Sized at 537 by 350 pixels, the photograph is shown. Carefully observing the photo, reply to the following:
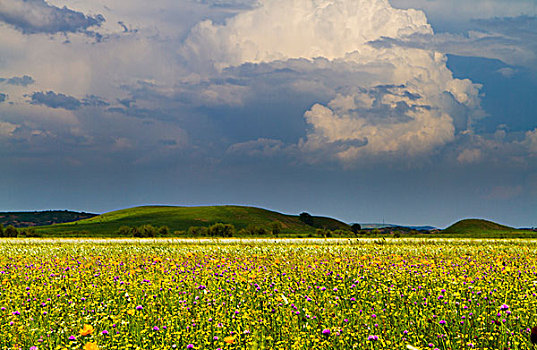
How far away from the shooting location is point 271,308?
34.9 ft

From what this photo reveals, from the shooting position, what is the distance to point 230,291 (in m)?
12.7

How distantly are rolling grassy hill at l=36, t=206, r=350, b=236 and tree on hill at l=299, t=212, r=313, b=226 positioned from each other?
1.57m

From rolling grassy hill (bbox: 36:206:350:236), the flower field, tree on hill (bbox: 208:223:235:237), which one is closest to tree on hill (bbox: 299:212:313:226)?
rolling grassy hill (bbox: 36:206:350:236)

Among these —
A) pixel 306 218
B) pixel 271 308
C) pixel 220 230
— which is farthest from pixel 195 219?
pixel 271 308

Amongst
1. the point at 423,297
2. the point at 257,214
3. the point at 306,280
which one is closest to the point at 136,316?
the point at 306,280

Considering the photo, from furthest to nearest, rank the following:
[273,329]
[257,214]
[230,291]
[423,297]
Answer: [257,214]
[230,291]
[423,297]
[273,329]

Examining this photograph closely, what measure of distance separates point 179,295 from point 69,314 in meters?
2.66

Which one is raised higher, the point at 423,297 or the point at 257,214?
the point at 257,214

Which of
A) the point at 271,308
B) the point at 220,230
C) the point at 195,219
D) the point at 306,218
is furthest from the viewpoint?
the point at 306,218

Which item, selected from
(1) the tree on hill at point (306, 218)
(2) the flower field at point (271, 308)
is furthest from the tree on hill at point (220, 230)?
(1) the tree on hill at point (306, 218)

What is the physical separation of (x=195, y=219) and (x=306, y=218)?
38.3 m

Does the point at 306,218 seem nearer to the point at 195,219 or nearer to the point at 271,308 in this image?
the point at 195,219

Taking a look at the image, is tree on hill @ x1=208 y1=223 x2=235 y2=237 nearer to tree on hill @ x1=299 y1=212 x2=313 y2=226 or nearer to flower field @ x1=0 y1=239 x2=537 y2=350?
flower field @ x1=0 y1=239 x2=537 y2=350

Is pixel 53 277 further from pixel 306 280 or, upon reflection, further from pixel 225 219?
pixel 225 219
